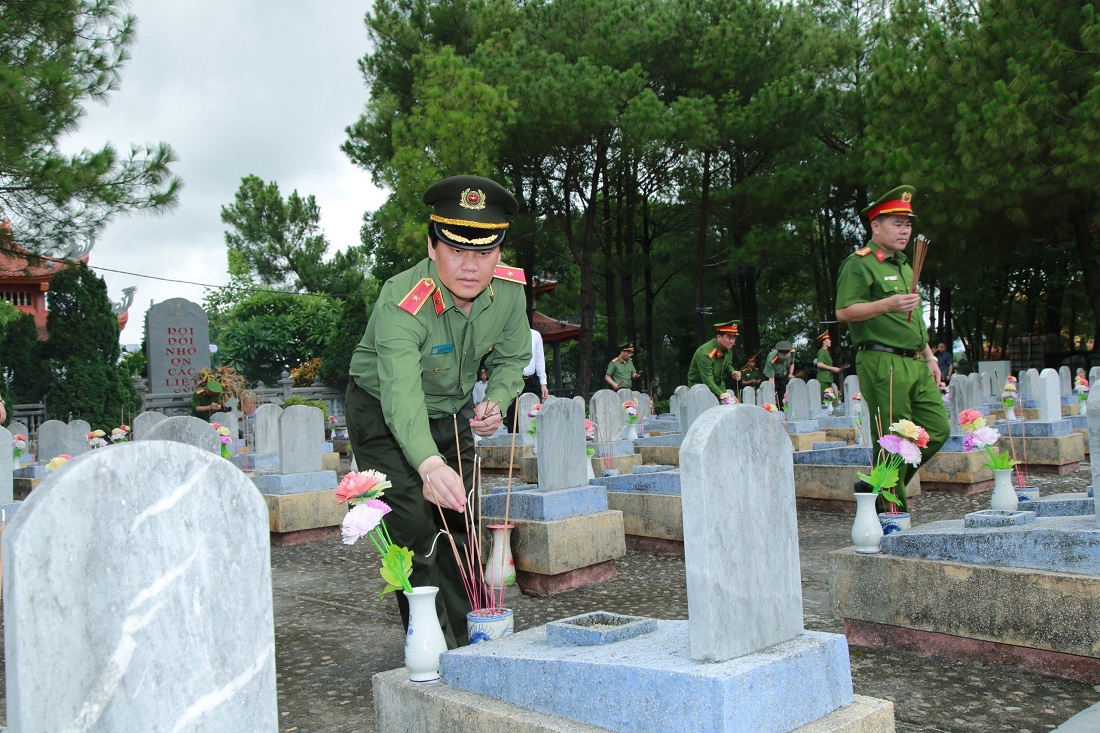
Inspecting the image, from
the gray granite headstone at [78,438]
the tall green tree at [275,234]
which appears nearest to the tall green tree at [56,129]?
the gray granite headstone at [78,438]

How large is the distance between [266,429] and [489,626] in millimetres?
8317

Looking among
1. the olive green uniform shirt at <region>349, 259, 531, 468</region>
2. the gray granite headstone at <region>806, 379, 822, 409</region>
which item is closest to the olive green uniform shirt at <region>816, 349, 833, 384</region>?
the gray granite headstone at <region>806, 379, 822, 409</region>

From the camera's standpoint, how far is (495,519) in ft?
17.8

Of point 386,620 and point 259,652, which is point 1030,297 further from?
point 259,652

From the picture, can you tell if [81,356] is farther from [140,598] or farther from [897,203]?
[140,598]

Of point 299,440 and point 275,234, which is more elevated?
point 275,234

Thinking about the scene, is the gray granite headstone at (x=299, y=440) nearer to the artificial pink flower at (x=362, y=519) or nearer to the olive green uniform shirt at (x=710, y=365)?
the olive green uniform shirt at (x=710, y=365)

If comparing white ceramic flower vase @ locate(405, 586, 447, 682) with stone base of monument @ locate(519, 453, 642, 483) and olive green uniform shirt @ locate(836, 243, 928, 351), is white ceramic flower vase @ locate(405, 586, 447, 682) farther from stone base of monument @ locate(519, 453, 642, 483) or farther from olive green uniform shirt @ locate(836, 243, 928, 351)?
stone base of monument @ locate(519, 453, 642, 483)

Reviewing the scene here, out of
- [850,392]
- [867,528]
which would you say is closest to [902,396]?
[867,528]

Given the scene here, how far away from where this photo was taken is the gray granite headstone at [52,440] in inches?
390

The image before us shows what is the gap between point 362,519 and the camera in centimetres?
266

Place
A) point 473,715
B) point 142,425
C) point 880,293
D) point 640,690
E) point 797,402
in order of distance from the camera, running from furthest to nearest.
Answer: point 797,402 → point 142,425 → point 880,293 → point 473,715 → point 640,690

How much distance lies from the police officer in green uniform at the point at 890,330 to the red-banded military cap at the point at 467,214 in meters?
1.97

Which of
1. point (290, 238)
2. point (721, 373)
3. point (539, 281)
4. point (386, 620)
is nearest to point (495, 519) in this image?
point (386, 620)
